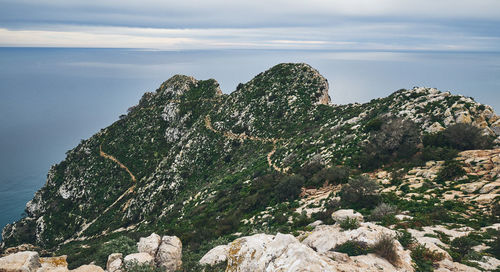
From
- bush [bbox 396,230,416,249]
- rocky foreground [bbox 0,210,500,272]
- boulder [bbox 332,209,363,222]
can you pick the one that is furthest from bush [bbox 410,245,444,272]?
boulder [bbox 332,209,363,222]

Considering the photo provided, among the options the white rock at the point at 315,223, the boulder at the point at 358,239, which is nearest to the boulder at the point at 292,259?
the boulder at the point at 358,239

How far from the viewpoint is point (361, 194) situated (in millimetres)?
19156

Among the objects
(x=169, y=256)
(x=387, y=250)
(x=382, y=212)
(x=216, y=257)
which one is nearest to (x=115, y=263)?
(x=169, y=256)

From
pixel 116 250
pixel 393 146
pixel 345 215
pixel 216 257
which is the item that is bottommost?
pixel 116 250

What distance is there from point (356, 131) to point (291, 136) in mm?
18030

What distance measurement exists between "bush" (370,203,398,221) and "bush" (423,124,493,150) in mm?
11989

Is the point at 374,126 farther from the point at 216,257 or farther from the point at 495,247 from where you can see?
the point at 216,257

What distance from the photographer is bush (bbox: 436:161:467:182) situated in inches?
755

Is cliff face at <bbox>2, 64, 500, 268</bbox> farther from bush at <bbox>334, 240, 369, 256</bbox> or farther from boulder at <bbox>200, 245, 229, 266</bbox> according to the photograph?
bush at <bbox>334, 240, 369, 256</bbox>

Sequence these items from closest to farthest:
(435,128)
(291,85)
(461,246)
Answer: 1. (461,246)
2. (435,128)
3. (291,85)

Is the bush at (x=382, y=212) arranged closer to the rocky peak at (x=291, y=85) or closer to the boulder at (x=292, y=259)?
the boulder at (x=292, y=259)

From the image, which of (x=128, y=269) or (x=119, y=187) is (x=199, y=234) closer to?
(x=128, y=269)

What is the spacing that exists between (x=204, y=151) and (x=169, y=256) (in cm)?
4274

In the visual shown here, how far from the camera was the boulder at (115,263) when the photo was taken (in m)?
16.1
